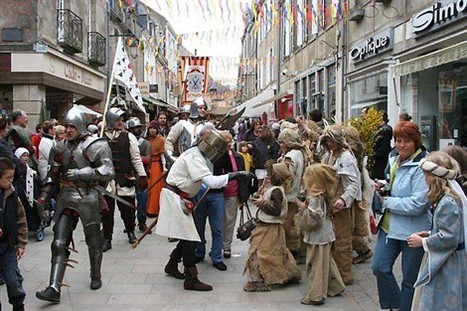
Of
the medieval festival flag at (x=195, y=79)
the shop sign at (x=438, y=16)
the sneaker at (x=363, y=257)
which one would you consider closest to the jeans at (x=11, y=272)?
the sneaker at (x=363, y=257)

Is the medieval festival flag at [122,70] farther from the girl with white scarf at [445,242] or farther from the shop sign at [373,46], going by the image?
the girl with white scarf at [445,242]

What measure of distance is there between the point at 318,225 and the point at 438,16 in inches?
238

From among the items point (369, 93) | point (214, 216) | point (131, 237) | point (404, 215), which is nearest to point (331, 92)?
point (369, 93)

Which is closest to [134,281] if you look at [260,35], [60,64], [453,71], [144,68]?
[453,71]

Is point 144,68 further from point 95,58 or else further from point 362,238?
point 362,238

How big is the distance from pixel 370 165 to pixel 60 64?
11.3 meters

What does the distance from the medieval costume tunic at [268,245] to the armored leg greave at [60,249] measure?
1831mm

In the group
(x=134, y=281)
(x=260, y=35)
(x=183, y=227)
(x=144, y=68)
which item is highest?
(x=260, y=35)

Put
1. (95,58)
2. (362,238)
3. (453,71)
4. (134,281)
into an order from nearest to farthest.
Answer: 1. (134,281)
2. (362,238)
3. (453,71)
4. (95,58)

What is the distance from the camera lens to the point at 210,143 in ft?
17.0

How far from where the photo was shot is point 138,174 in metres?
7.35

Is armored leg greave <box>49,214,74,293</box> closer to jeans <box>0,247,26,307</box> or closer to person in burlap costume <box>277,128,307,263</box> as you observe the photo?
jeans <box>0,247,26,307</box>

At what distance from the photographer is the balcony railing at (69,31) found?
53.3ft

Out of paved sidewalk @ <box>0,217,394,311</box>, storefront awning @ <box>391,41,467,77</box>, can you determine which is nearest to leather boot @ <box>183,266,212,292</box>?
paved sidewalk @ <box>0,217,394,311</box>
